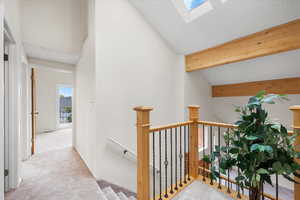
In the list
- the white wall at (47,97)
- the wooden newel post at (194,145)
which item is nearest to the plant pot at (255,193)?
the wooden newel post at (194,145)

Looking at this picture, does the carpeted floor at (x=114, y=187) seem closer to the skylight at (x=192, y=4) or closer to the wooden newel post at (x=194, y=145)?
the wooden newel post at (x=194, y=145)

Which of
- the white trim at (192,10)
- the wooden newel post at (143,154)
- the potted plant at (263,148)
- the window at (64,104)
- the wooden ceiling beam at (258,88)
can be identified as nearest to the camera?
the potted plant at (263,148)

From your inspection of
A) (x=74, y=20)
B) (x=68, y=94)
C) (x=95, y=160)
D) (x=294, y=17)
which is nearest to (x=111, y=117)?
(x=95, y=160)

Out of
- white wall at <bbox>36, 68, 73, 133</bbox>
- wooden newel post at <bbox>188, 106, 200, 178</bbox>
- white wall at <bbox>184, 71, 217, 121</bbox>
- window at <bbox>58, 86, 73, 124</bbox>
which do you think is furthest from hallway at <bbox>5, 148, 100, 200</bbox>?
window at <bbox>58, 86, 73, 124</bbox>

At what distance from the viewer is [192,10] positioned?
8.34 feet

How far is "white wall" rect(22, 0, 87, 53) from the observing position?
7.82 ft

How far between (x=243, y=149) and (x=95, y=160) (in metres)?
1.90

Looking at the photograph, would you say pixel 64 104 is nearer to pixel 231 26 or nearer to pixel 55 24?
pixel 55 24

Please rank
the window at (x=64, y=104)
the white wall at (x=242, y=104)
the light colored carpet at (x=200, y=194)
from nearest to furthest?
the light colored carpet at (x=200, y=194)
the white wall at (x=242, y=104)
the window at (x=64, y=104)

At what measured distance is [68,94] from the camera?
6.38 metres

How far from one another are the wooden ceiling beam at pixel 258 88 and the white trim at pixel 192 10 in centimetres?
222

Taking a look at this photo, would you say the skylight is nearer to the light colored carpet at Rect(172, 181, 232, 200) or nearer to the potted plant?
the potted plant

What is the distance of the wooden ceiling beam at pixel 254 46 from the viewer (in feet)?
6.72

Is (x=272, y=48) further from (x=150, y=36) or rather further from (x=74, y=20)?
(x=74, y=20)
